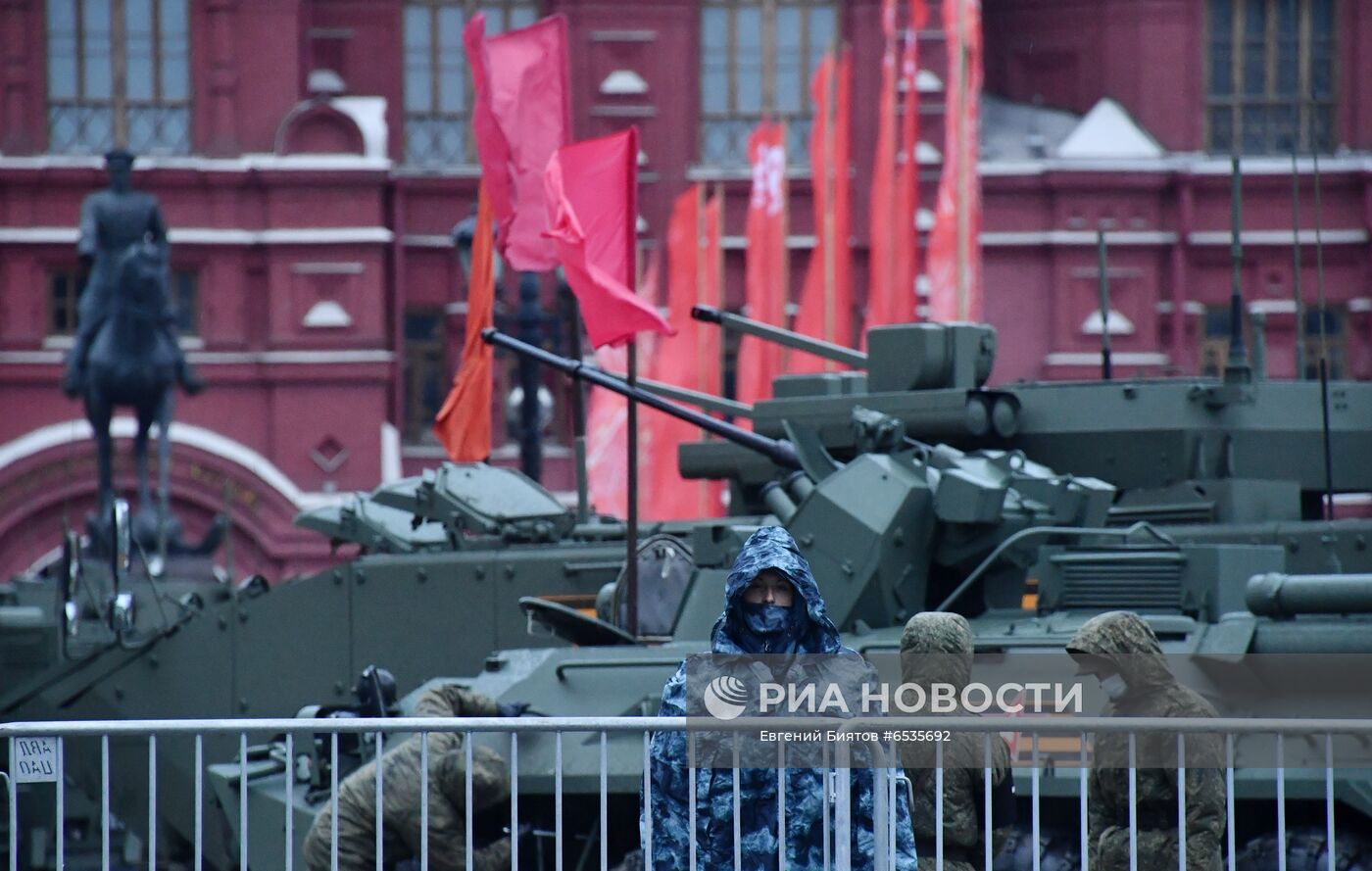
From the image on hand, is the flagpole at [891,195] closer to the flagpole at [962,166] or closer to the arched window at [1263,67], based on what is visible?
the flagpole at [962,166]

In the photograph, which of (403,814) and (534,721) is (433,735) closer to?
(403,814)

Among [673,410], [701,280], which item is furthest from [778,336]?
[701,280]

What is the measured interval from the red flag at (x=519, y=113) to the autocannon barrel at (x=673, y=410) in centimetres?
254

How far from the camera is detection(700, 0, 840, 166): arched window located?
29.2 metres

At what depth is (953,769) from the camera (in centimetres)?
693

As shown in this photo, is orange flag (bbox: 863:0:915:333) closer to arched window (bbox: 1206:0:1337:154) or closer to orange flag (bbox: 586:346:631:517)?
orange flag (bbox: 586:346:631:517)

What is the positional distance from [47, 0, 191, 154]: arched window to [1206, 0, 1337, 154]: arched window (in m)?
12.8

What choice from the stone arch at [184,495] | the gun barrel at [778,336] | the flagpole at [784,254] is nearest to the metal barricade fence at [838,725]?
the gun barrel at [778,336]

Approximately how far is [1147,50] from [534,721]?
79.2ft

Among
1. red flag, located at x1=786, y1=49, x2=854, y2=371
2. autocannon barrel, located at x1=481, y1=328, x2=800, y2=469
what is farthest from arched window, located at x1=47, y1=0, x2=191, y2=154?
autocannon barrel, located at x1=481, y1=328, x2=800, y2=469

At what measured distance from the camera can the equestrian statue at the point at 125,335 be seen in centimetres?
2372

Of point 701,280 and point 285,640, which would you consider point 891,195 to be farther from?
point 285,640

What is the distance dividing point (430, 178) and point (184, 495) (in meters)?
4.87

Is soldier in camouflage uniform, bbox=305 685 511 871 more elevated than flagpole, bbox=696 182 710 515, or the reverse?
flagpole, bbox=696 182 710 515
